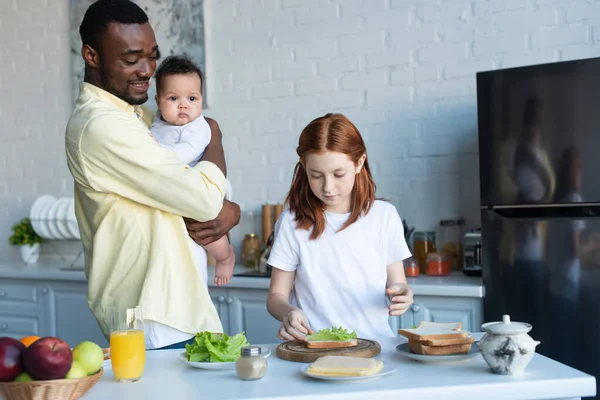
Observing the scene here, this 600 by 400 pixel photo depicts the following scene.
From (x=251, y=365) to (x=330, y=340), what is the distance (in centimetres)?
28

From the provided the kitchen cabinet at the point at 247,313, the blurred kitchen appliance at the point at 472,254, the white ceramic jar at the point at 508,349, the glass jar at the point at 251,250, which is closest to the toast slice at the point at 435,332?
the white ceramic jar at the point at 508,349

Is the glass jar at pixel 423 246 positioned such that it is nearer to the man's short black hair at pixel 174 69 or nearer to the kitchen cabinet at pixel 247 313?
the kitchen cabinet at pixel 247 313

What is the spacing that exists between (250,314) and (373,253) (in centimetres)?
133

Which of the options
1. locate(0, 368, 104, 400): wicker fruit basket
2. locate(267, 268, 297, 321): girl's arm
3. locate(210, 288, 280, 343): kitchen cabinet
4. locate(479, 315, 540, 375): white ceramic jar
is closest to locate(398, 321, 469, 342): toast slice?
locate(479, 315, 540, 375): white ceramic jar

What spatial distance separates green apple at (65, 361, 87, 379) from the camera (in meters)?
1.39

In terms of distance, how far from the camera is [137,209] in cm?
180

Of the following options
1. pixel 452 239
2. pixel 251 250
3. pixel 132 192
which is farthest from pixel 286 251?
pixel 251 250

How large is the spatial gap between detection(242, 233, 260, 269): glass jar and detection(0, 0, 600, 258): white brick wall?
0.22m

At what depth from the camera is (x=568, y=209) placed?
2.86 metres

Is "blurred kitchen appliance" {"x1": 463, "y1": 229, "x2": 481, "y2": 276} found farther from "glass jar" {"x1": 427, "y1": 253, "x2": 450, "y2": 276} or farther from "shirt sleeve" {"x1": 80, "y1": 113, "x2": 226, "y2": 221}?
"shirt sleeve" {"x1": 80, "y1": 113, "x2": 226, "y2": 221}

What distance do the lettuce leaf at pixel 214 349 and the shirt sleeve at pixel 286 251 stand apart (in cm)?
50

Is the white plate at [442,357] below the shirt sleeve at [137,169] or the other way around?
below

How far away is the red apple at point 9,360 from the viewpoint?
1359mm

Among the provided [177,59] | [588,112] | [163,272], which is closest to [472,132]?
[588,112]
